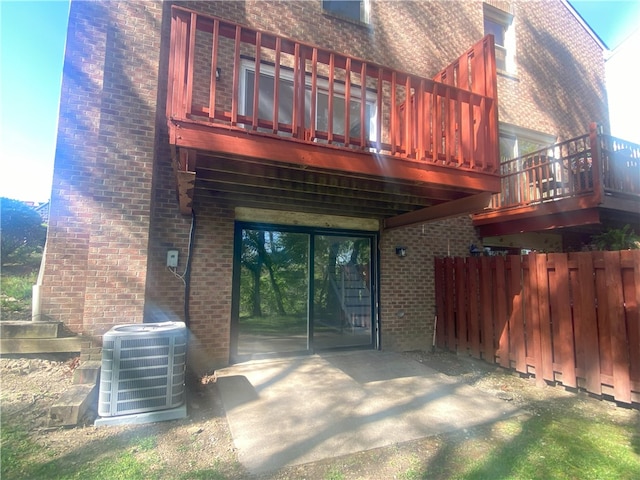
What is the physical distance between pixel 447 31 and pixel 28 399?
9.82 m

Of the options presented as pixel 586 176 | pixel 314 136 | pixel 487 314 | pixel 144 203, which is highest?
pixel 586 176

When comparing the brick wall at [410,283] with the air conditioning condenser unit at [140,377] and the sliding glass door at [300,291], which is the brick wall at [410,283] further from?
the air conditioning condenser unit at [140,377]

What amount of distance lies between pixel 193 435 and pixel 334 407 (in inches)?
57.2

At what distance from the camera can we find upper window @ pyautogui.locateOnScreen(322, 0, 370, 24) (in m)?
6.79

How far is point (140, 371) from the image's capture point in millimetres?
3393

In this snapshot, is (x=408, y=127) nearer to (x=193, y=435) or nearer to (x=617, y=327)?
(x=617, y=327)

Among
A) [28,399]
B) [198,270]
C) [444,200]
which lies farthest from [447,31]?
[28,399]

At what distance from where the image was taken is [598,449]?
10.0 feet

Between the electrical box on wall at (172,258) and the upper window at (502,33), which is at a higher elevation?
the upper window at (502,33)

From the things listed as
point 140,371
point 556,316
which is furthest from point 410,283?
point 140,371

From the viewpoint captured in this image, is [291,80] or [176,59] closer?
[176,59]

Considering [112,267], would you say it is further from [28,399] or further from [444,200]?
[444,200]

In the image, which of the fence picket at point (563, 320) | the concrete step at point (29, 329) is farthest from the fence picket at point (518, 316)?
the concrete step at point (29, 329)

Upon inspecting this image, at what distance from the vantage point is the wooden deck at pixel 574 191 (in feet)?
19.4
